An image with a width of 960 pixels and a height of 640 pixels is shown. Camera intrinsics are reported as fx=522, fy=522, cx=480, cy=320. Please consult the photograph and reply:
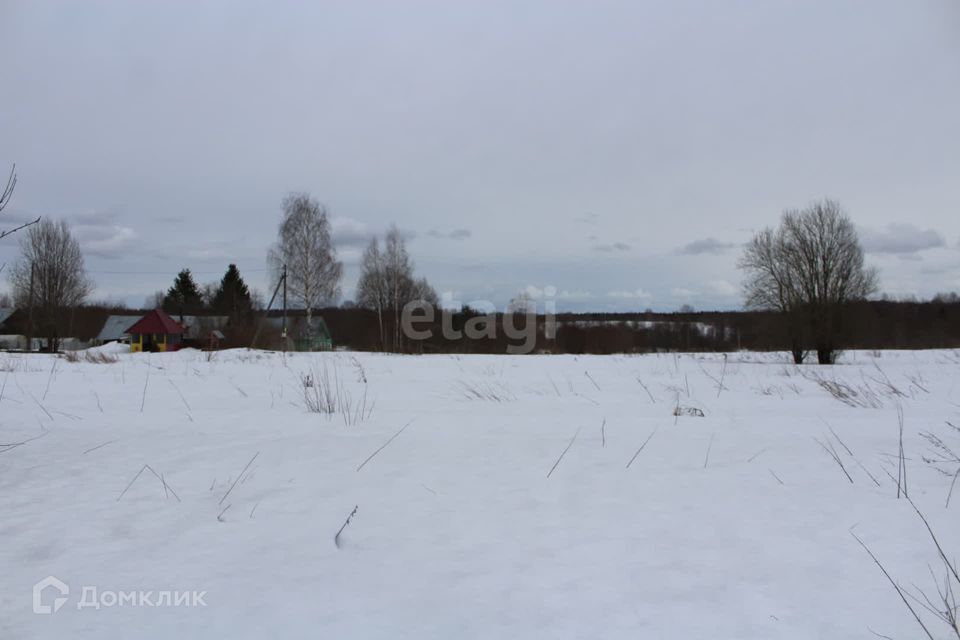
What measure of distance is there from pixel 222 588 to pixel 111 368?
30.6 feet

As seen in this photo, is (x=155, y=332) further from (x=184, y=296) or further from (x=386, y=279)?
(x=184, y=296)

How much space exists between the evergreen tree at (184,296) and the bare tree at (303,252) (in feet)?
121

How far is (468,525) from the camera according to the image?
7.49ft

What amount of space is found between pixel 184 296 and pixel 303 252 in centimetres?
4395

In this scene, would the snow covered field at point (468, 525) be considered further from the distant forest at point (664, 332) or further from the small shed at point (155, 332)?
the small shed at point (155, 332)

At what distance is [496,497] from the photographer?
2.60 metres

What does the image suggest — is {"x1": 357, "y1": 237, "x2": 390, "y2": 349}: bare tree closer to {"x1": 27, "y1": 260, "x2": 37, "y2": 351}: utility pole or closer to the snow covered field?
{"x1": 27, "y1": 260, "x2": 37, "y2": 351}: utility pole

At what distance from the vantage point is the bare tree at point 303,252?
92.4ft

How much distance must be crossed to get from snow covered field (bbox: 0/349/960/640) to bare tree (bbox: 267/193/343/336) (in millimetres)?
24972

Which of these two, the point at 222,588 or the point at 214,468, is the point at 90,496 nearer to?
the point at 214,468

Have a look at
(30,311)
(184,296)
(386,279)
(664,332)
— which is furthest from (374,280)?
(184,296)

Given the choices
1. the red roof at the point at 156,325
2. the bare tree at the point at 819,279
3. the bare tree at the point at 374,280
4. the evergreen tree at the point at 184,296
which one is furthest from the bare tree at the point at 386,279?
the evergreen tree at the point at 184,296

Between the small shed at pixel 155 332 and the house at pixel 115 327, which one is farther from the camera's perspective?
the house at pixel 115 327

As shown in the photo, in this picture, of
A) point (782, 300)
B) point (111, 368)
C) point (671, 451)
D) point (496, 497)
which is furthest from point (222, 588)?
point (782, 300)
